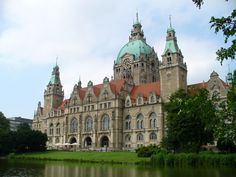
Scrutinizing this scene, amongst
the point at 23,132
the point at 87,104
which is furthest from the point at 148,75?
the point at 23,132

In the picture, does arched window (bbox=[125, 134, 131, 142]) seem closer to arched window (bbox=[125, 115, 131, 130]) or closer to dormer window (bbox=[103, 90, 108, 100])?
arched window (bbox=[125, 115, 131, 130])

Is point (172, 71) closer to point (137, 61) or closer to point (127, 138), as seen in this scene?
point (127, 138)

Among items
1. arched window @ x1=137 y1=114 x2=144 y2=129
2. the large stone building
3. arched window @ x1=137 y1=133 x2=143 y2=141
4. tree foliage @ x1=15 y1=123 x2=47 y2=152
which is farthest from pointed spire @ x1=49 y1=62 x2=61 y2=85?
arched window @ x1=137 y1=133 x2=143 y2=141

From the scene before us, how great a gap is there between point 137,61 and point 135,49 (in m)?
6.42

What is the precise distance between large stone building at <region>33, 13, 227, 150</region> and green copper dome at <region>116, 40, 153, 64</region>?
3861 millimetres

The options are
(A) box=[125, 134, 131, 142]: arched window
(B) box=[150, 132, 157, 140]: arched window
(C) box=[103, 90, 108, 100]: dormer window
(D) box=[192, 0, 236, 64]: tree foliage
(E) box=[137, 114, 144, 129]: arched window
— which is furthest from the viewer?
(C) box=[103, 90, 108, 100]: dormer window

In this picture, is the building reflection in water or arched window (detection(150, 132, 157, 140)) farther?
arched window (detection(150, 132, 157, 140))

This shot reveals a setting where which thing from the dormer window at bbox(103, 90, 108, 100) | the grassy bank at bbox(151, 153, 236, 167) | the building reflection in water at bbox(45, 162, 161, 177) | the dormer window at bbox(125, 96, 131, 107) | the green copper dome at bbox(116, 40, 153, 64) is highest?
the green copper dome at bbox(116, 40, 153, 64)

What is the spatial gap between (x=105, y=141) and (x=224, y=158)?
155ft

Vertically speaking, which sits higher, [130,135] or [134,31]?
[134,31]

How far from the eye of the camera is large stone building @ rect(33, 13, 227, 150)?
80250 millimetres

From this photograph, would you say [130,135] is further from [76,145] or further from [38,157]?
[38,157]

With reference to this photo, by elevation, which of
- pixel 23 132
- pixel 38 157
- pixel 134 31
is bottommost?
pixel 38 157

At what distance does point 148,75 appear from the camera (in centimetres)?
11144
